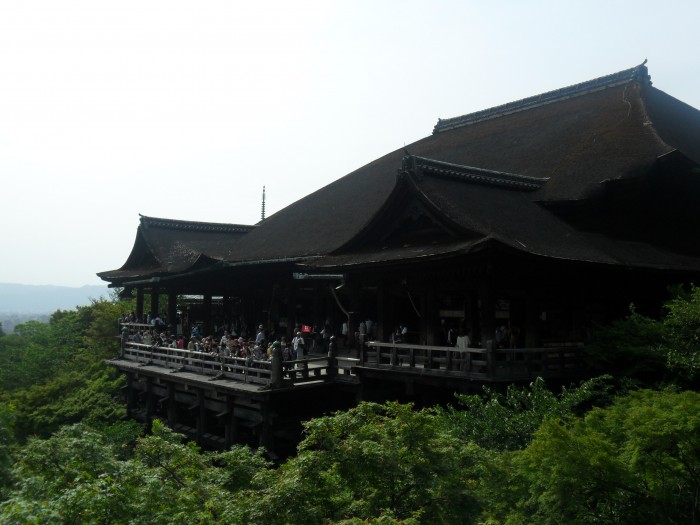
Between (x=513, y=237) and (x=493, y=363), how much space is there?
11.0ft

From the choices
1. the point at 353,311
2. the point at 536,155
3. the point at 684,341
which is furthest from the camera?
the point at 536,155

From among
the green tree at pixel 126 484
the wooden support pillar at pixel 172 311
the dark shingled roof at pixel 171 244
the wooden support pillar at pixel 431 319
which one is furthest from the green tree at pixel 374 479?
the wooden support pillar at pixel 172 311

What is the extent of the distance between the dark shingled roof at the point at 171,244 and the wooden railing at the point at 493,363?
1474 cm

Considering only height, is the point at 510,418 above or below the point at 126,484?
above

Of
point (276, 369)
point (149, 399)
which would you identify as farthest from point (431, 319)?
point (149, 399)

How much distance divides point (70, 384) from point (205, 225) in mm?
11682

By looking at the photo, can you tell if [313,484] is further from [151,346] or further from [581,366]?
[151,346]

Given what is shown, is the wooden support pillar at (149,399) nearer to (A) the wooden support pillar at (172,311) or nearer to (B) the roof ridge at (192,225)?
(A) the wooden support pillar at (172,311)

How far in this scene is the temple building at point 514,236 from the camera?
15.8 m

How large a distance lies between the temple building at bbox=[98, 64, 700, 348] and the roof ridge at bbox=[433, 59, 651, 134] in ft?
0.22

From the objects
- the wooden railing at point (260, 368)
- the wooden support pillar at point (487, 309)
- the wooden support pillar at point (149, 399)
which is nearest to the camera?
the wooden support pillar at point (487, 309)

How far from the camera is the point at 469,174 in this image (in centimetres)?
1900

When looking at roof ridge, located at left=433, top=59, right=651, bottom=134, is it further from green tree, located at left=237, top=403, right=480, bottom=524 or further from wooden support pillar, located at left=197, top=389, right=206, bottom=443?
green tree, located at left=237, top=403, right=480, bottom=524

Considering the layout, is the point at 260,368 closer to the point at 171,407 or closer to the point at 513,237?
the point at 171,407
